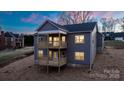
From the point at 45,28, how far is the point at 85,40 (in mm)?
2460

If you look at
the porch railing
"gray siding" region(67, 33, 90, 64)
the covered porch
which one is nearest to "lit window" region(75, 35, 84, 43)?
"gray siding" region(67, 33, 90, 64)

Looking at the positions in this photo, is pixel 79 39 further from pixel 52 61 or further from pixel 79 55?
pixel 52 61

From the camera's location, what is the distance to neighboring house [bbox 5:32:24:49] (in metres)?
5.91

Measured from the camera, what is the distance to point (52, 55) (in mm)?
7043

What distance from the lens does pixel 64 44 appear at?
21.8 feet

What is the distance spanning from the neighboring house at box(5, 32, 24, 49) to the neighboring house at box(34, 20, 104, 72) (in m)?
1.01

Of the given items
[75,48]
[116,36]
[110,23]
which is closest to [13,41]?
[75,48]

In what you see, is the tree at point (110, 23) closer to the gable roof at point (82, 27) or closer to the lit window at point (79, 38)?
the gable roof at point (82, 27)

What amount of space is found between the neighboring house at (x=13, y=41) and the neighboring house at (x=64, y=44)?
1.01 metres

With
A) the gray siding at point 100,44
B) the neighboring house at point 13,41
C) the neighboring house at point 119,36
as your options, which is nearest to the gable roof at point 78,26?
the neighboring house at point 13,41

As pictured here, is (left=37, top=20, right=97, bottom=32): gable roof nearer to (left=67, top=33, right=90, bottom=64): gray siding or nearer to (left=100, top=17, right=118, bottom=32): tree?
(left=67, top=33, right=90, bottom=64): gray siding
